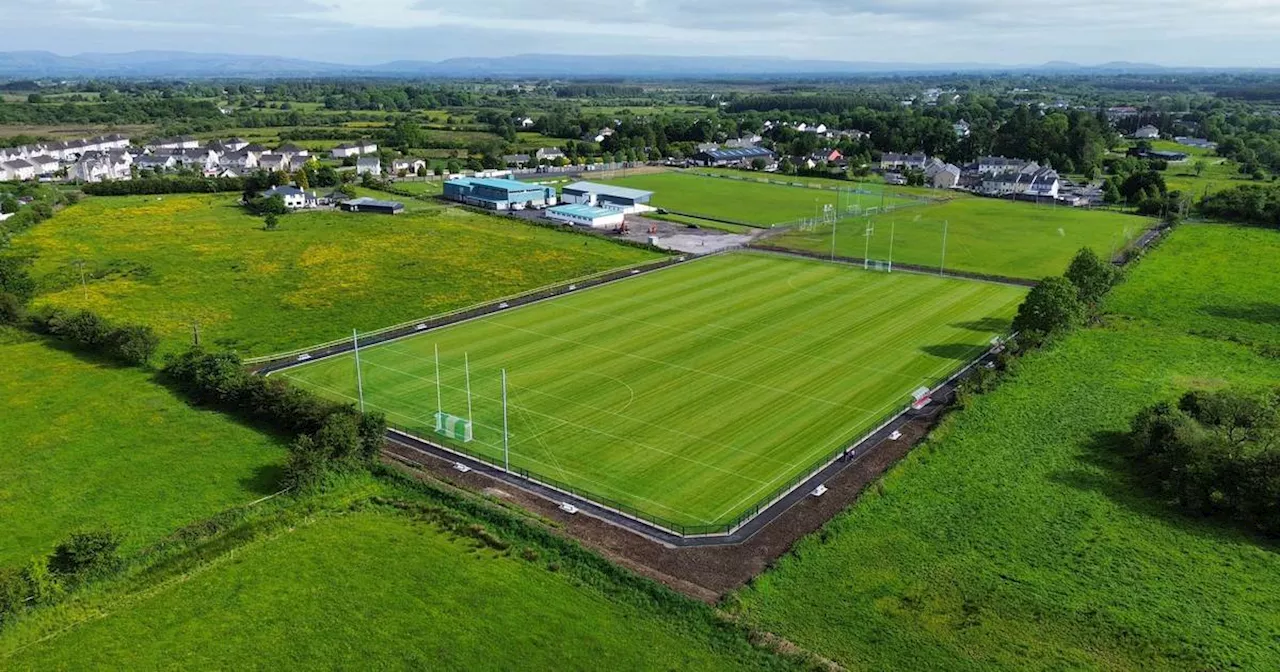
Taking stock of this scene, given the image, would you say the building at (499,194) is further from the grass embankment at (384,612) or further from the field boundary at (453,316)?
the grass embankment at (384,612)

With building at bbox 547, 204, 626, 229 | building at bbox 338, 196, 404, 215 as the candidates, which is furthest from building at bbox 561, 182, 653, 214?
building at bbox 338, 196, 404, 215

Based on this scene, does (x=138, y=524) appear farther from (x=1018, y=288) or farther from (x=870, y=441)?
(x=1018, y=288)

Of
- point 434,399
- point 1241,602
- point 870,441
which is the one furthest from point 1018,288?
point 434,399

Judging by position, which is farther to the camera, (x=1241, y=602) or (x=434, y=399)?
(x=434, y=399)

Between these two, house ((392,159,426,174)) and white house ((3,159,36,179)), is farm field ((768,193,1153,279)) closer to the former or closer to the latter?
house ((392,159,426,174))

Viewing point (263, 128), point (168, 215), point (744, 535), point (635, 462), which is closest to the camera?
point (744, 535)

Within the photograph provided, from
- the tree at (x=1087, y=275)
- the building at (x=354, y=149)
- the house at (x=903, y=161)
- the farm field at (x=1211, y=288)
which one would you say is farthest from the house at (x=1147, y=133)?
the building at (x=354, y=149)
